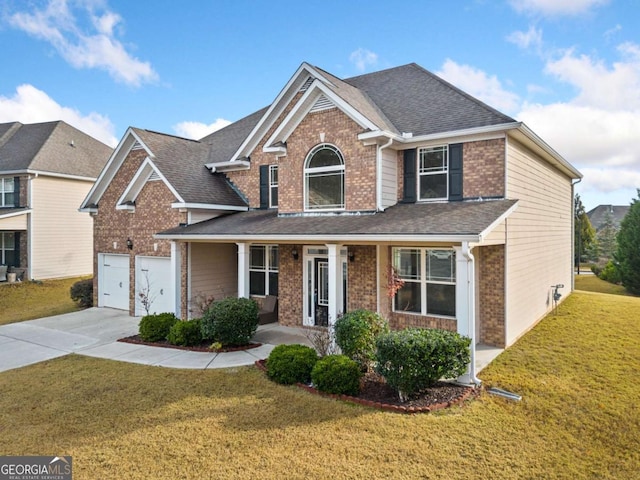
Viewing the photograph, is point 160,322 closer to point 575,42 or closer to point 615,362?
point 615,362

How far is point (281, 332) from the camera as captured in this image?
1292 cm

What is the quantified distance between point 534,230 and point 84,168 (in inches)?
1011

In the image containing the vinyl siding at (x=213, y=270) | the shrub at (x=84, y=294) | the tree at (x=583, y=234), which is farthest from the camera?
the tree at (x=583, y=234)

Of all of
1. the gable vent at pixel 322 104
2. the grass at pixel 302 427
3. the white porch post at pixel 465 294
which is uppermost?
the gable vent at pixel 322 104

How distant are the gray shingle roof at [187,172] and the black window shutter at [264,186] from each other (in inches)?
32.5

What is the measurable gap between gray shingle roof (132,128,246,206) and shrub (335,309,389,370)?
26.0ft

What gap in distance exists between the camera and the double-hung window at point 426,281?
11148mm

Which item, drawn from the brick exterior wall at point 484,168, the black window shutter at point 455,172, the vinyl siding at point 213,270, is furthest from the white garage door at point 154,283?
the brick exterior wall at point 484,168

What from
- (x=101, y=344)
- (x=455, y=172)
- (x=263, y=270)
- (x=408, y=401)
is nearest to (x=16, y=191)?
(x=101, y=344)

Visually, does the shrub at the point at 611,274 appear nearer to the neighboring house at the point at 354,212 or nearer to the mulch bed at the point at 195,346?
the neighboring house at the point at 354,212

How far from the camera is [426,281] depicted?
11.5 metres

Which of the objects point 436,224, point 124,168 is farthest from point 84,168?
point 436,224

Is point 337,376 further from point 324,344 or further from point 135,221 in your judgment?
point 135,221

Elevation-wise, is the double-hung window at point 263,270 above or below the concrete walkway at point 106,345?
above
